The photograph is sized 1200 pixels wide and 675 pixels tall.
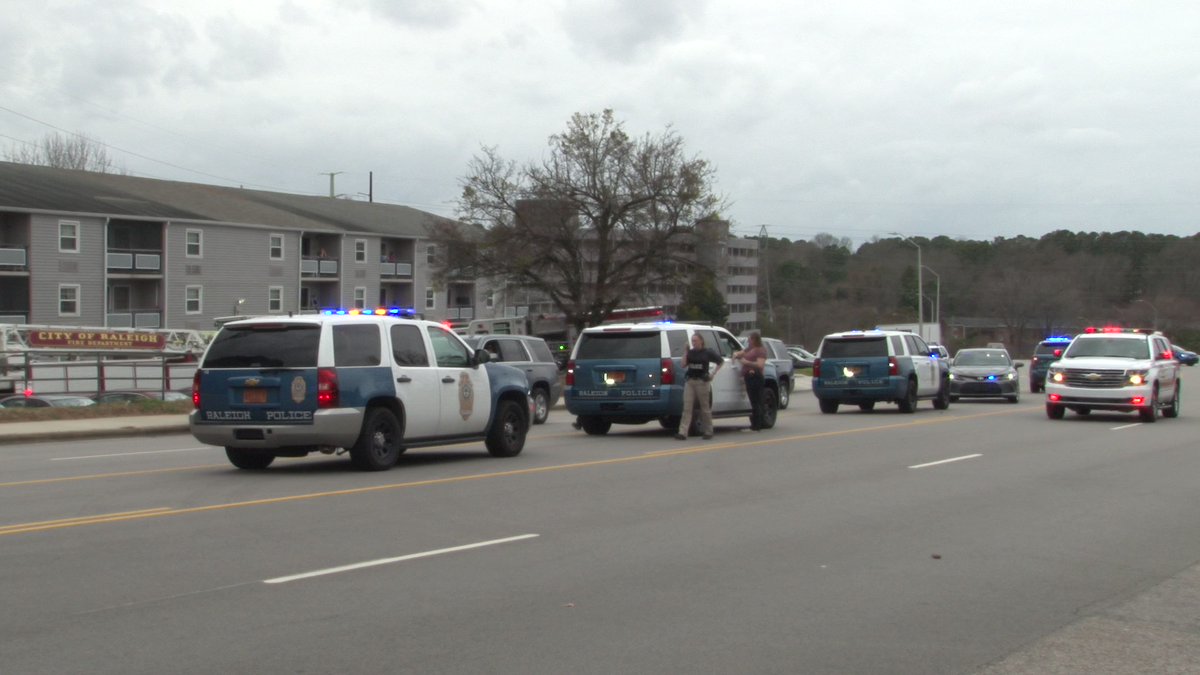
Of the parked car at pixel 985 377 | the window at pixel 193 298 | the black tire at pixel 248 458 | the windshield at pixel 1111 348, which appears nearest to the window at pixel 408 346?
the black tire at pixel 248 458

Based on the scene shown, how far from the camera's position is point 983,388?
35.0 m

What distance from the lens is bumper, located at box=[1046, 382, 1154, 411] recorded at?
2509 centimetres

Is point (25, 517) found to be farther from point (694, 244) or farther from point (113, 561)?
point (694, 244)

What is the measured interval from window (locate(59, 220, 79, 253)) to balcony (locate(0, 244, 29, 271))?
1.71m

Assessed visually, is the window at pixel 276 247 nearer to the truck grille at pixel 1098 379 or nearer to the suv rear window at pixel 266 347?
the truck grille at pixel 1098 379

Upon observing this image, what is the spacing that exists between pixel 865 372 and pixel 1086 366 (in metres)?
4.60

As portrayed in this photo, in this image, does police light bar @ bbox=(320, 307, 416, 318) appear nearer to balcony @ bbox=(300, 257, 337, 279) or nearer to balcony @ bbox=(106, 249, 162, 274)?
balcony @ bbox=(106, 249, 162, 274)

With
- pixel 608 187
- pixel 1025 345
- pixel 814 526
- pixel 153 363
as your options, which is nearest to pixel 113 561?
pixel 814 526

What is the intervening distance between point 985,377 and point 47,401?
24.1 meters

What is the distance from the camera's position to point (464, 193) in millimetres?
59156

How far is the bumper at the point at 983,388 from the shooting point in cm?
3483

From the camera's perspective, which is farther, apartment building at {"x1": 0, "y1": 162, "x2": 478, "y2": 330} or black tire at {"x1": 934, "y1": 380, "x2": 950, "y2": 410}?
apartment building at {"x1": 0, "y1": 162, "x2": 478, "y2": 330}

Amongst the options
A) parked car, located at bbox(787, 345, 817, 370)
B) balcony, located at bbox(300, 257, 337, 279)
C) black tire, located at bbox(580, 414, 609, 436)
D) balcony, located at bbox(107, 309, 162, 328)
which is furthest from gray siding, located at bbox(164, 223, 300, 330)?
black tire, located at bbox(580, 414, 609, 436)

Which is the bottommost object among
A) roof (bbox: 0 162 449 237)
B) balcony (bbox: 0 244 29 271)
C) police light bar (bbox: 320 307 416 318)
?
police light bar (bbox: 320 307 416 318)
